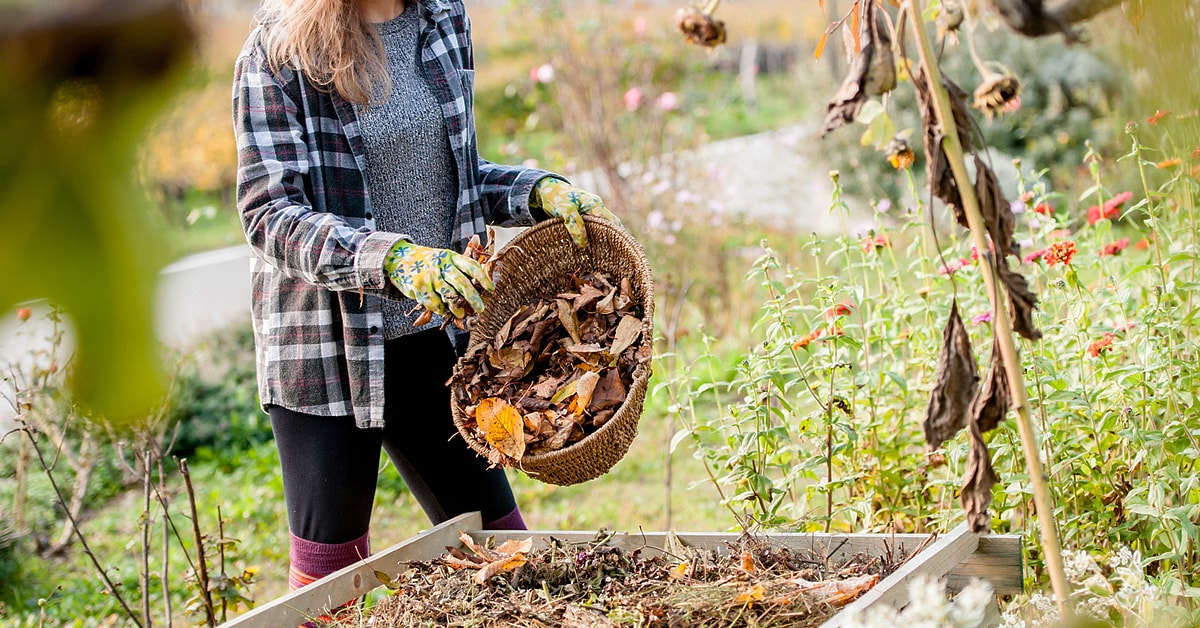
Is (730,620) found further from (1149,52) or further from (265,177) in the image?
(1149,52)

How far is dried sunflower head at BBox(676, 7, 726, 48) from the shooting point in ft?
4.78

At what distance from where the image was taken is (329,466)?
6.24 feet

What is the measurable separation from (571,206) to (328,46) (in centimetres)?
54

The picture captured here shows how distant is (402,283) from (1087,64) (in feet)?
18.0

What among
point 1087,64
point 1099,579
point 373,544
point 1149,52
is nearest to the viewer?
point 1149,52

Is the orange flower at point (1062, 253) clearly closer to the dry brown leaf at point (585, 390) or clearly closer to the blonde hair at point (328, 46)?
the dry brown leaf at point (585, 390)

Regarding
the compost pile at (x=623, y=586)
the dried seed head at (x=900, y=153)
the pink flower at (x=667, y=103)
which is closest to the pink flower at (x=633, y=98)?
the pink flower at (x=667, y=103)

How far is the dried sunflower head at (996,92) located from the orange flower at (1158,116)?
696 mm

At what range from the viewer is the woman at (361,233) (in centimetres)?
174

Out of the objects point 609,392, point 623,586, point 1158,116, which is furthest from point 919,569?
point 1158,116

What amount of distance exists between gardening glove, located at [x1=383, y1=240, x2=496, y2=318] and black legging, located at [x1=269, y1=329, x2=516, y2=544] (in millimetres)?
302

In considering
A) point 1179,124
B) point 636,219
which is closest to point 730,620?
point 1179,124

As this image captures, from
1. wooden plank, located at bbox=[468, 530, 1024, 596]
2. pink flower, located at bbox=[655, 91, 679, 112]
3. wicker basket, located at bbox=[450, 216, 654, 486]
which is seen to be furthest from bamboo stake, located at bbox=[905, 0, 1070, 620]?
pink flower, located at bbox=[655, 91, 679, 112]

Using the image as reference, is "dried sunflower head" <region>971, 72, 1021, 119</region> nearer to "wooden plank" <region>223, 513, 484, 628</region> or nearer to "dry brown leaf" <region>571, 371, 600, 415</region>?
"dry brown leaf" <region>571, 371, 600, 415</region>
